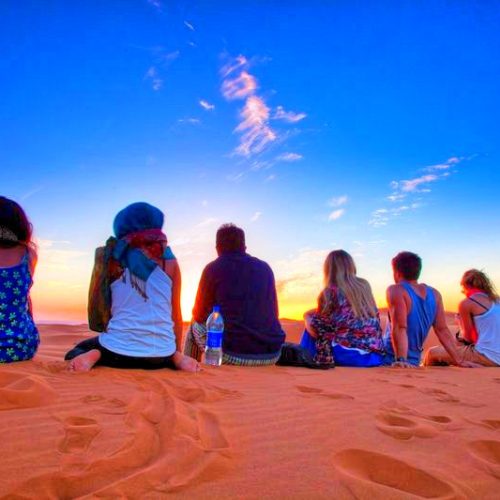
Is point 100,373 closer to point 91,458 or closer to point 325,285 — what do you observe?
point 91,458

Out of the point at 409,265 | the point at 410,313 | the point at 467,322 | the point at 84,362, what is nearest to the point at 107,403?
the point at 84,362

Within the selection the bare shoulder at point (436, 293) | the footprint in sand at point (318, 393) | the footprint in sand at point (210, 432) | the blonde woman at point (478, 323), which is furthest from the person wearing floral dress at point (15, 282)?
the blonde woman at point (478, 323)

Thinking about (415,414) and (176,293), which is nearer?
(415,414)

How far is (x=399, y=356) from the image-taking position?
5.88m

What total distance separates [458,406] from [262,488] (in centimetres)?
210

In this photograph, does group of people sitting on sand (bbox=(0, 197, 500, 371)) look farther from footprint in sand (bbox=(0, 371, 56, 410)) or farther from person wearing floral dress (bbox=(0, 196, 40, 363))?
footprint in sand (bbox=(0, 371, 56, 410))

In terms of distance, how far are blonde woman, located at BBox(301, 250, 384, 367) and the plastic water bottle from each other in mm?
1355

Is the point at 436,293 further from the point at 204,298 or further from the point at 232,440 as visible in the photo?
the point at 232,440

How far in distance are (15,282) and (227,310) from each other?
2.21 metres

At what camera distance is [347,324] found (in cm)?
569

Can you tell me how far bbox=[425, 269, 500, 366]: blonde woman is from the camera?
21.1 ft

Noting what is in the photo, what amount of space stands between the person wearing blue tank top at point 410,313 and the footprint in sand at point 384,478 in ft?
13.6

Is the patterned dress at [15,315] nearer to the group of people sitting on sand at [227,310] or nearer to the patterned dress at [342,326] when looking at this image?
the group of people sitting on sand at [227,310]

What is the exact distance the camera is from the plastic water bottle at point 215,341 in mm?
4898
